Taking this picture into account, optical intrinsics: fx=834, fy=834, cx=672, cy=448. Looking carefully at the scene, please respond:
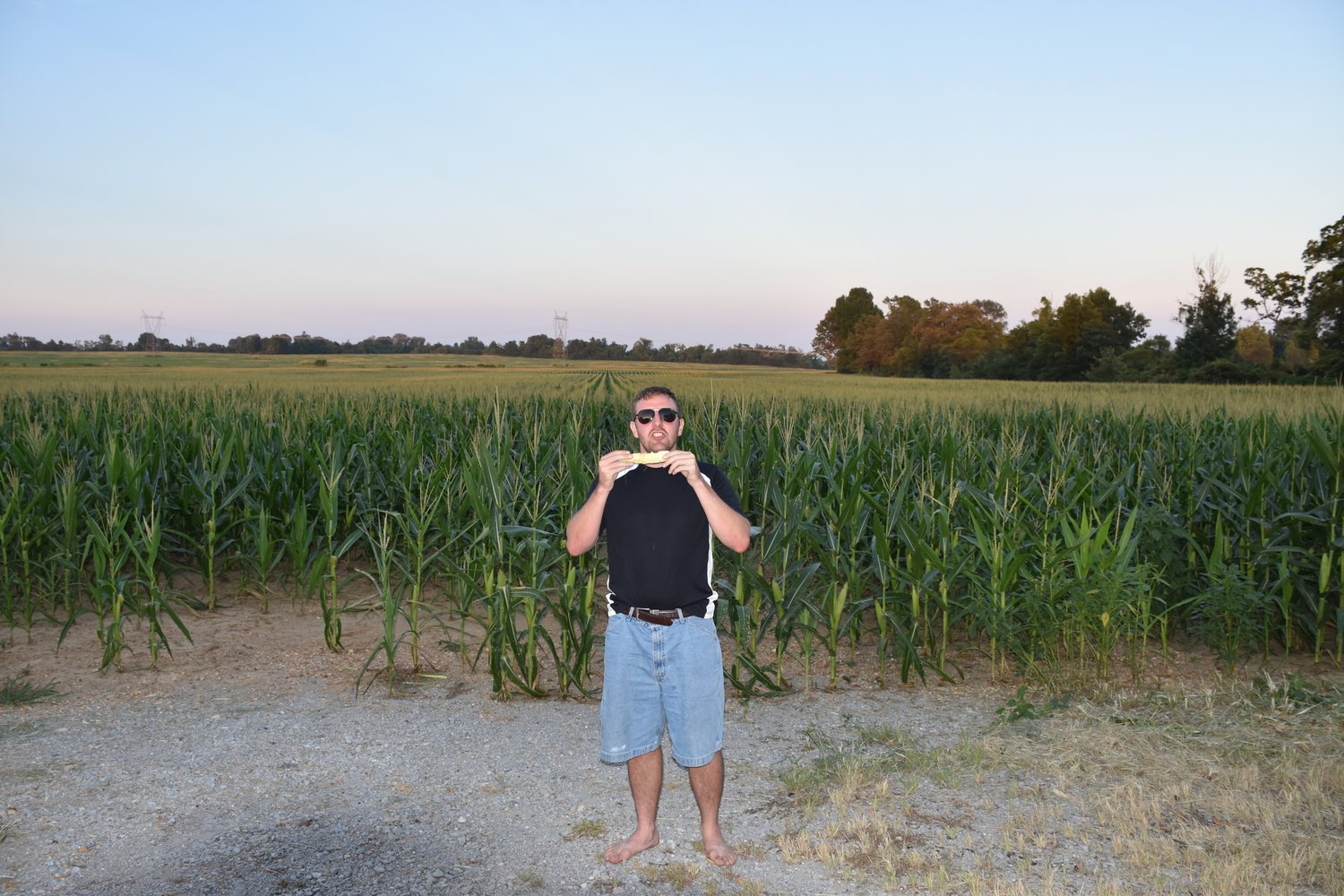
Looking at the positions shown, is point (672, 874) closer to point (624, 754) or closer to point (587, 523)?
point (624, 754)

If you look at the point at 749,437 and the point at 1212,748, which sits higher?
the point at 749,437

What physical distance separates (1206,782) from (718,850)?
2503mm

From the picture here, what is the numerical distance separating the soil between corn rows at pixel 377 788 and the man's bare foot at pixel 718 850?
3.4 inches

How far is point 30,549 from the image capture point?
7.09 m

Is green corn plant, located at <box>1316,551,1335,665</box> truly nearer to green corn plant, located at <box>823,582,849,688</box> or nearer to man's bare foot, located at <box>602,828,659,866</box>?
green corn plant, located at <box>823,582,849,688</box>

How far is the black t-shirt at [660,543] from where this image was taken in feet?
10.2

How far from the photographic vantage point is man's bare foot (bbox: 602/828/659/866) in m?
3.32

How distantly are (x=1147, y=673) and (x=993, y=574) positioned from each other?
1769 mm

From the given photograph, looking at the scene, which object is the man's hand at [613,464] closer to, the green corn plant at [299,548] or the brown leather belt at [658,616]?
the brown leather belt at [658,616]

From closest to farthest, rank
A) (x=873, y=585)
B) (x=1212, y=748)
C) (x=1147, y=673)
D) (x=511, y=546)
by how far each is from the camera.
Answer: (x=1212, y=748) → (x=511, y=546) → (x=1147, y=673) → (x=873, y=585)

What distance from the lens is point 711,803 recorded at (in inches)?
130

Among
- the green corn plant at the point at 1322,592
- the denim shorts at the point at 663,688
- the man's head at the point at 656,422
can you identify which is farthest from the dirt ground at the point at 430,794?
the green corn plant at the point at 1322,592

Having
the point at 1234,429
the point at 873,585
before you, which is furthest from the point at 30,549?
the point at 1234,429

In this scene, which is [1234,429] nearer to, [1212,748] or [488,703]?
[1212,748]
